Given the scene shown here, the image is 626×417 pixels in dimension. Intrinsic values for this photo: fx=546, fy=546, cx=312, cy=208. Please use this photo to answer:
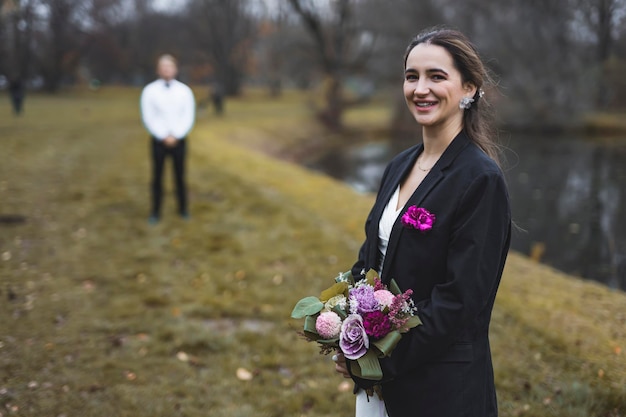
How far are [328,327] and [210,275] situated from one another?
4.81 m

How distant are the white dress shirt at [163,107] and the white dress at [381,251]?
6.40 m

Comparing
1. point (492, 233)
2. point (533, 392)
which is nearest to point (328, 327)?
point (492, 233)

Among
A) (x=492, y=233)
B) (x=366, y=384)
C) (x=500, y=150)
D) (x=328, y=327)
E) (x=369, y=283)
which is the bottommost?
(x=366, y=384)

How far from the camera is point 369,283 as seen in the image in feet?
7.31

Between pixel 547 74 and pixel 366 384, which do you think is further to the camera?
pixel 547 74

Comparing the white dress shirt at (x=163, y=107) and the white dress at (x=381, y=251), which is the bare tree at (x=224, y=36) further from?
the white dress at (x=381, y=251)

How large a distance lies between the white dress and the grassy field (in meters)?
1.64

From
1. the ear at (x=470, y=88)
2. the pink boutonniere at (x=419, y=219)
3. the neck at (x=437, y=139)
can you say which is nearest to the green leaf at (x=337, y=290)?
the pink boutonniere at (x=419, y=219)

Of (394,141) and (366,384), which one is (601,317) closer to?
(366,384)

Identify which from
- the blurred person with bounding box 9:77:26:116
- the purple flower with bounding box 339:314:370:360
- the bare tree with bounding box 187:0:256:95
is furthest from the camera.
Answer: the bare tree with bounding box 187:0:256:95

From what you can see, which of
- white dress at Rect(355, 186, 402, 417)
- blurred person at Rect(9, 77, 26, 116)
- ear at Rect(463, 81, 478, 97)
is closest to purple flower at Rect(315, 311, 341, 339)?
white dress at Rect(355, 186, 402, 417)

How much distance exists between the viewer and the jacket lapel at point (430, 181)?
6.99 feet

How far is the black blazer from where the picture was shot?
198 centimetres

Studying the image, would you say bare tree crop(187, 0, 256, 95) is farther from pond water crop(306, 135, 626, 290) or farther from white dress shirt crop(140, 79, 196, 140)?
white dress shirt crop(140, 79, 196, 140)
